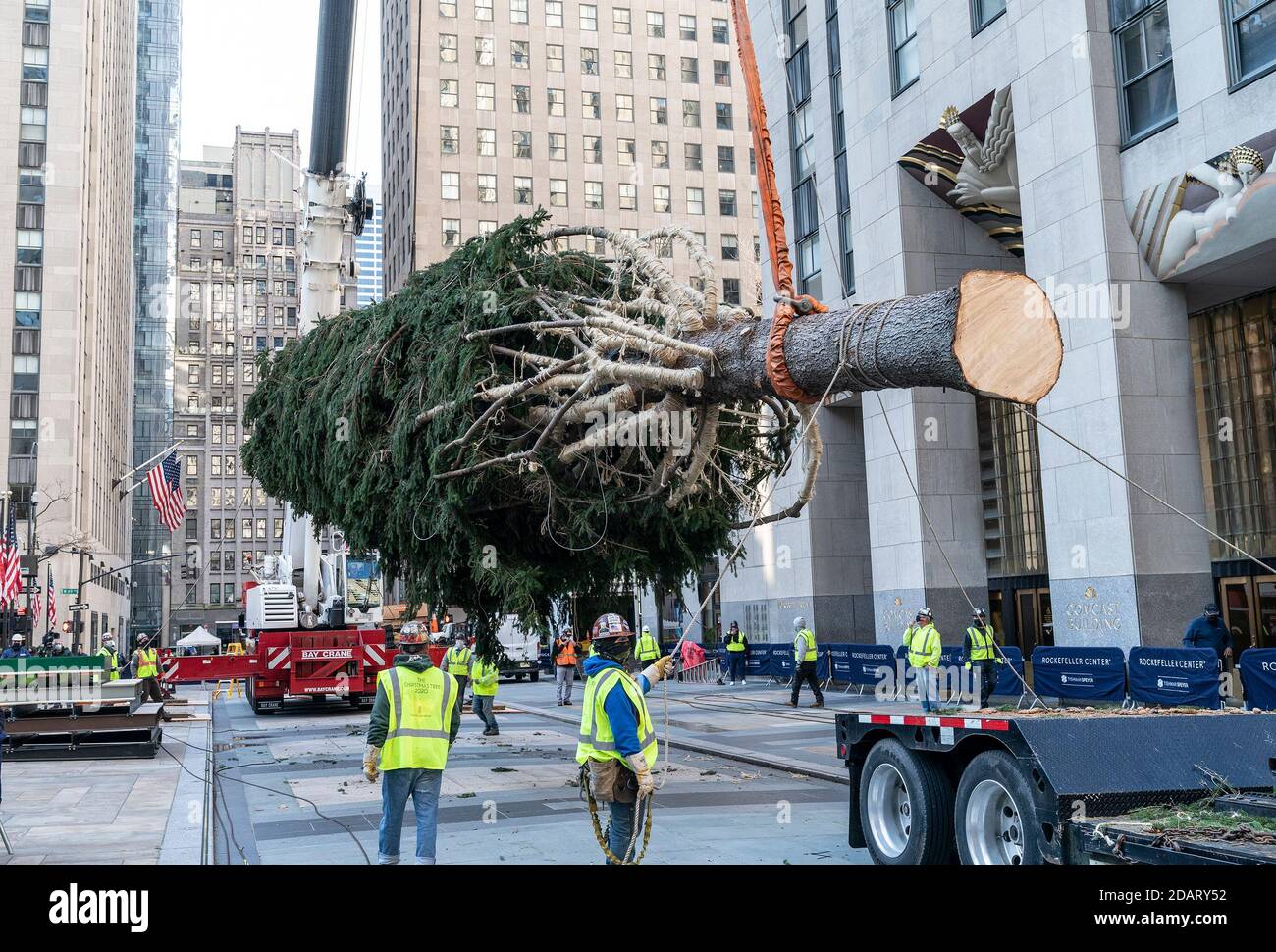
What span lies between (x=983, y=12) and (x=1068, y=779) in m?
21.6

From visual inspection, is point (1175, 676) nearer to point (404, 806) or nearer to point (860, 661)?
point (860, 661)

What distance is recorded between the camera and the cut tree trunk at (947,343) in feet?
23.9

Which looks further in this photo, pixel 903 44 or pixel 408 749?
pixel 903 44

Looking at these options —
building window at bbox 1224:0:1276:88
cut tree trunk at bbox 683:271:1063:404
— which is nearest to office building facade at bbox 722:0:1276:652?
building window at bbox 1224:0:1276:88

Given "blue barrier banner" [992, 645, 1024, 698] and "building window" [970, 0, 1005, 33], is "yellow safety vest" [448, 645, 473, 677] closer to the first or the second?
"blue barrier banner" [992, 645, 1024, 698]

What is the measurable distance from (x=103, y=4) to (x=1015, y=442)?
63.4m

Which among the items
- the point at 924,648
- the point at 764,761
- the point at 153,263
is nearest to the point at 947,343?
the point at 764,761

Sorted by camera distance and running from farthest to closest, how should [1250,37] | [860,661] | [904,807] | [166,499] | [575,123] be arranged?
[575,123], [166,499], [860,661], [1250,37], [904,807]

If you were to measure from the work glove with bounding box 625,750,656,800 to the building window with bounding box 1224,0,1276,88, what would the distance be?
15.9m

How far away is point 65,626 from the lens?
49375 millimetres

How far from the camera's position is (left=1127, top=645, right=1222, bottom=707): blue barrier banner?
53.6 ft

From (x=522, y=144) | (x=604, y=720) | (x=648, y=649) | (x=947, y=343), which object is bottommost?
(x=648, y=649)

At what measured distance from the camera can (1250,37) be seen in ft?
57.5
